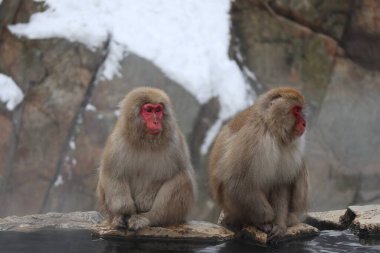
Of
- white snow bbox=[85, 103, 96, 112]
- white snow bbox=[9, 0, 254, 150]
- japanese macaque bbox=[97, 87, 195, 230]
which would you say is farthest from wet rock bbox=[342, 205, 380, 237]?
white snow bbox=[85, 103, 96, 112]

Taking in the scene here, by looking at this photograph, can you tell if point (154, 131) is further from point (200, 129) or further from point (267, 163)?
point (200, 129)

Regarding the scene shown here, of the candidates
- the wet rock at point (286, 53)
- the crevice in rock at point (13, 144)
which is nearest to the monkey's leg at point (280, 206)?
the crevice in rock at point (13, 144)

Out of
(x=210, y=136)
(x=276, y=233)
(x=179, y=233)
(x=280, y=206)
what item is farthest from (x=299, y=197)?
(x=210, y=136)

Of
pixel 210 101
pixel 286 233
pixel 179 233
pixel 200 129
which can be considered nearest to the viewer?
pixel 179 233

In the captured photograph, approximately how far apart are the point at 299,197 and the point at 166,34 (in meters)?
5.08

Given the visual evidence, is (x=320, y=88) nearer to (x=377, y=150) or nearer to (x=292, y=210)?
(x=377, y=150)

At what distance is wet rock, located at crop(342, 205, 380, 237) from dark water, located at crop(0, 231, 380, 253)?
0.17 m

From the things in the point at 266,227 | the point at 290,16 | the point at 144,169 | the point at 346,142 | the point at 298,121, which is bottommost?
the point at 266,227

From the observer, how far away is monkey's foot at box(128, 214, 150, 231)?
4.36 meters

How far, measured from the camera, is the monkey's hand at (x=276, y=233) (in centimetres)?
446

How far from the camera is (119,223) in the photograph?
4398 millimetres

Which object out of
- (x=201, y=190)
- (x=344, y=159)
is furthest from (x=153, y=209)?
(x=344, y=159)

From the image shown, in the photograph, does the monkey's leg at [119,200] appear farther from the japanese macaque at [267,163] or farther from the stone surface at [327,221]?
the stone surface at [327,221]

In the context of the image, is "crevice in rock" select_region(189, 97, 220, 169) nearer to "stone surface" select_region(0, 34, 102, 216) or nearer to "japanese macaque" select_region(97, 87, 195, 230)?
"stone surface" select_region(0, 34, 102, 216)
